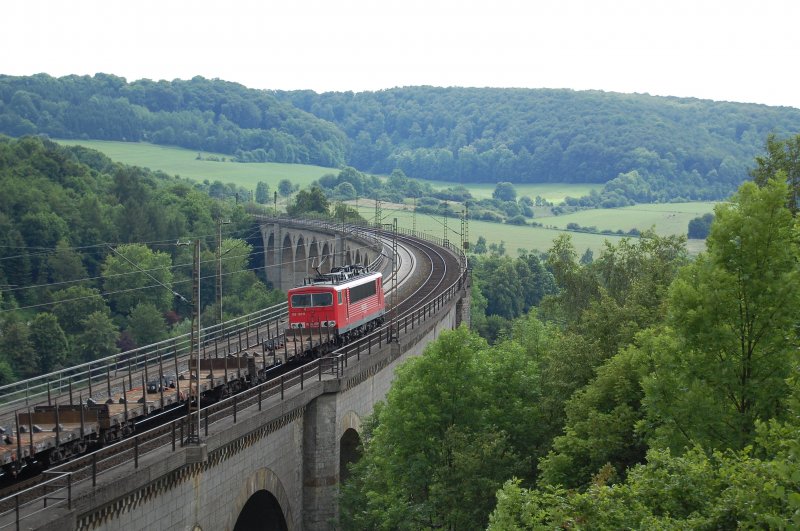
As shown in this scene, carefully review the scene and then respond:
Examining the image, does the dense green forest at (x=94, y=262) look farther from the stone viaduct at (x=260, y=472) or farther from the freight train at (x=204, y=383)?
the stone viaduct at (x=260, y=472)

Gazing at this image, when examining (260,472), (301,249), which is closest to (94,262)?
(301,249)

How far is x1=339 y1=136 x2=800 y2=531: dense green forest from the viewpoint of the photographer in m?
19.9

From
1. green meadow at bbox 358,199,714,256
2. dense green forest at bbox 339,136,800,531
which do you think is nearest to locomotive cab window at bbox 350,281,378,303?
dense green forest at bbox 339,136,800,531

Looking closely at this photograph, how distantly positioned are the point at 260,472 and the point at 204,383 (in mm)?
3482

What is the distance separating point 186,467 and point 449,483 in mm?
9064

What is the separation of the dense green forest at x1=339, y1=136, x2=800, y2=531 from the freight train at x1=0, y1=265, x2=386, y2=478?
5545mm

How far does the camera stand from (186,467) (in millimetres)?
27312

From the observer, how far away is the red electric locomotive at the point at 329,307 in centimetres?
4842

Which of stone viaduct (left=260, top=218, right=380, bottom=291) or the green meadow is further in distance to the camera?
the green meadow

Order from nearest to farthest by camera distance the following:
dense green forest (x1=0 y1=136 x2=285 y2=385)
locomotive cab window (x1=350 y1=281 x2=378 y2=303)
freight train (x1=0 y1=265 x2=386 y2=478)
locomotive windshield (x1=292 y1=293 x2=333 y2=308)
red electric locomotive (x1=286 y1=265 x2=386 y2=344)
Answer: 1. freight train (x1=0 y1=265 x2=386 y2=478)
2. red electric locomotive (x1=286 y1=265 x2=386 y2=344)
3. locomotive windshield (x1=292 y1=293 x2=333 y2=308)
4. locomotive cab window (x1=350 y1=281 x2=378 y2=303)
5. dense green forest (x1=0 y1=136 x2=285 y2=385)

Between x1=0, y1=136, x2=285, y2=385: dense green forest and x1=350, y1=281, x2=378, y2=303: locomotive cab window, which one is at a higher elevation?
x1=350, y1=281, x2=378, y2=303: locomotive cab window

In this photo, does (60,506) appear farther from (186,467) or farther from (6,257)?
(6,257)

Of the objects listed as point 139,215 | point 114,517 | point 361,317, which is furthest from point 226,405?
point 139,215

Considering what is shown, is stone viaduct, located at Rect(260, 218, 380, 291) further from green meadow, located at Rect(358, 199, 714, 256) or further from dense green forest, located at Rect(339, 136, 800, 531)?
dense green forest, located at Rect(339, 136, 800, 531)
